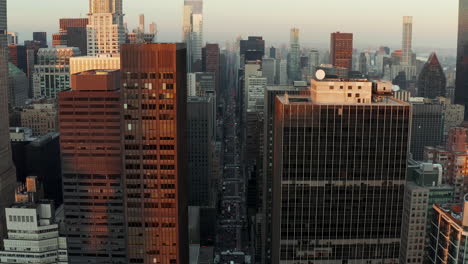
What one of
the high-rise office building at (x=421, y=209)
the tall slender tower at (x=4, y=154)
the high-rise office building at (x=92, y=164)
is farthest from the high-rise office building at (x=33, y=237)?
A: the tall slender tower at (x=4, y=154)

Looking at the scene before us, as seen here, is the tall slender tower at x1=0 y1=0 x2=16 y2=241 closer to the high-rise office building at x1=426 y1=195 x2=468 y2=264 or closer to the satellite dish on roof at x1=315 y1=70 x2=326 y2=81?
the satellite dish on roof at x1=315 y1=70 x2=326 y2=81

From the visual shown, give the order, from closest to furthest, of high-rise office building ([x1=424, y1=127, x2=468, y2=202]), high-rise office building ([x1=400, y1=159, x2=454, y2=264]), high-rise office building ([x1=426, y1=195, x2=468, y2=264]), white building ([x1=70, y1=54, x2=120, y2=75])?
high-rise office building ([x1=426, y1=195, x2=468, y2=264])
high-rise office building ([x1=400, y1=159, x2=454, y2=264])
high-rise office building ([x1=424, y1=127, x2=468, y2=202])
white building ([x1=70, y1=54, x2=120, y2=75])

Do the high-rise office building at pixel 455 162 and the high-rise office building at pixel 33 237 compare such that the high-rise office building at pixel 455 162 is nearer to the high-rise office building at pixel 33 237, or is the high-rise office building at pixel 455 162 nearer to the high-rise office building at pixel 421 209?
the high-rise office building at pixel 421 209

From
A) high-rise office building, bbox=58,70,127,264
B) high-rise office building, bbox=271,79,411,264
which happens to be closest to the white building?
high-rise office building, bbox=58,70,127,264

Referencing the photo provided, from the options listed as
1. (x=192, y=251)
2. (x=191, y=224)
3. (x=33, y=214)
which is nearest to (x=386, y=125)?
(x=33, y=214)

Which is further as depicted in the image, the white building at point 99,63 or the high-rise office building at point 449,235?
the white building at point 99,63
